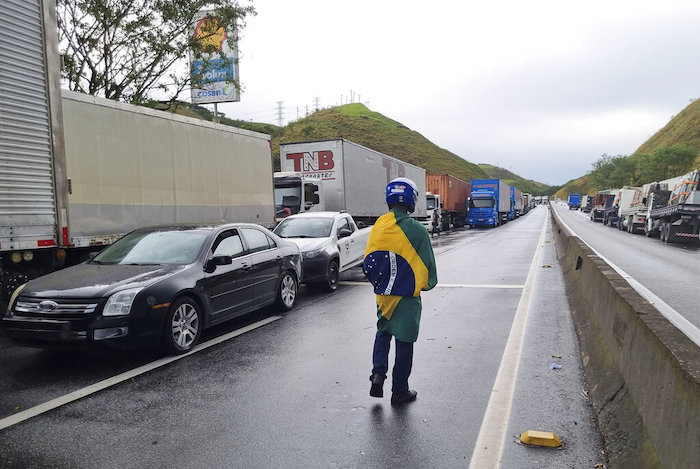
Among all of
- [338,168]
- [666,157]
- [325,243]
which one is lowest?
[325,243]

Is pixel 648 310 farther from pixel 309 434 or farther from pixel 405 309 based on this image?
pixel 309 434

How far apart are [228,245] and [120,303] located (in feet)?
6.61

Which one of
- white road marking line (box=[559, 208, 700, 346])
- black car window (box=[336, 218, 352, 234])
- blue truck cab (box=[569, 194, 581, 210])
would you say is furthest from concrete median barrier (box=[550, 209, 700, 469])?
blue truck cab (box=[569, 194, 581, 210])

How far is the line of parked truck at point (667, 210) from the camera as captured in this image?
20266 mm

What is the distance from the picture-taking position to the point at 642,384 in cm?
317

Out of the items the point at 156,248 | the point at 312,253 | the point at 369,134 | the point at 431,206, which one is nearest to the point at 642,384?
the point at 156,248

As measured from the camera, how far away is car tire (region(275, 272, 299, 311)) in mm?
7909

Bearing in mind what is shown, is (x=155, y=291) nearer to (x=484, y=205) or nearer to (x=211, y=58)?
(x=211, y=58)

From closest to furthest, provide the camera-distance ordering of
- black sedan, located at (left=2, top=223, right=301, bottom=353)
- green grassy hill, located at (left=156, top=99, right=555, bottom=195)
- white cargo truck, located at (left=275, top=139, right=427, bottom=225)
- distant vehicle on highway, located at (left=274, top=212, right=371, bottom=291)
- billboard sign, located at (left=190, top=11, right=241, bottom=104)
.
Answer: black sedan, located at (left=2, top=223, right=301, bottom=353) → distant vehicle on highway, located at (left=274, top=212, right=371, bottom=291) → billboard sign, located at (left=190, top=11, right=241, bottom=104) → white cargo truck, located at (left=275, top=139, right=427, bottom=225) → green grassy hill, located at (left=156, top=99, right=555, bottom=195)

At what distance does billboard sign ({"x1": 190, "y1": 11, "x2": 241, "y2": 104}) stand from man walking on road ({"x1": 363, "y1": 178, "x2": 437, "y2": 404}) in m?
15.5

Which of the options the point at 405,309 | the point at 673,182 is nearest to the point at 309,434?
the point at 405,309

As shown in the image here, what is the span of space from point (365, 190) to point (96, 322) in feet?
54.9

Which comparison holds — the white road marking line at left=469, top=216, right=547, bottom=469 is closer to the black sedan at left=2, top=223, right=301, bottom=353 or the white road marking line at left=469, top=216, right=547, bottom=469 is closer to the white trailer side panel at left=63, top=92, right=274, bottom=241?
the black sedan at left=2, top=223, right=301, bottom=353

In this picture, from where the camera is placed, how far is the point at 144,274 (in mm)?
5676
